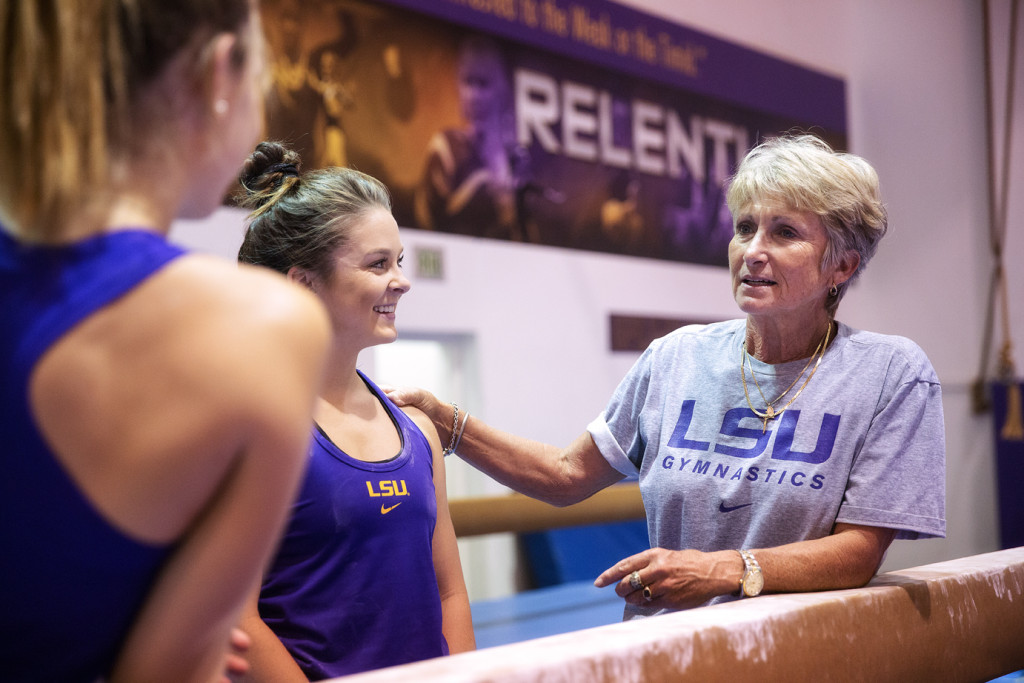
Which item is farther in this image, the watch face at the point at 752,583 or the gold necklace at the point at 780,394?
the gold necklace at the point at 780,394

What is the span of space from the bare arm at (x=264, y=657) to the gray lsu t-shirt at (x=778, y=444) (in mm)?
705

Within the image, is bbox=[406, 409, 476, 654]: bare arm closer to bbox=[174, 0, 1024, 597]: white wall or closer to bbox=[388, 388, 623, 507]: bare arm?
bbox=[388, 388, 623, 507]: bare arm

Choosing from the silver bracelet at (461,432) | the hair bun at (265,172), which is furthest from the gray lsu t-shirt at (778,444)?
the hair bun at (265,172)

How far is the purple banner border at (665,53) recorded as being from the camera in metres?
5.16

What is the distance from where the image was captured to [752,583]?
1455mm

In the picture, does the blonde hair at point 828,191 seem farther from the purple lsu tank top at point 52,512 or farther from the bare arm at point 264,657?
the purple lsu tank top at point 52,512

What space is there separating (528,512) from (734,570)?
193 centimetres

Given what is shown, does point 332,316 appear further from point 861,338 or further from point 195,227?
point 195,227

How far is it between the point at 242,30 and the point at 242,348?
0.26 m

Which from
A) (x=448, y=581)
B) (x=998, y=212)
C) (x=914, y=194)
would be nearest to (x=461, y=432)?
(x=448, y=581)

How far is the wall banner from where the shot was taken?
448 cm

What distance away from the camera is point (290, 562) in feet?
4.75

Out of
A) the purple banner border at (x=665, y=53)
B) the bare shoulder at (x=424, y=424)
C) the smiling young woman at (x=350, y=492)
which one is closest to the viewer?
the smiling young woman at (x=350, y=492)

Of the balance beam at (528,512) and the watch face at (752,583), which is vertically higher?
the watch face at (752,583)
